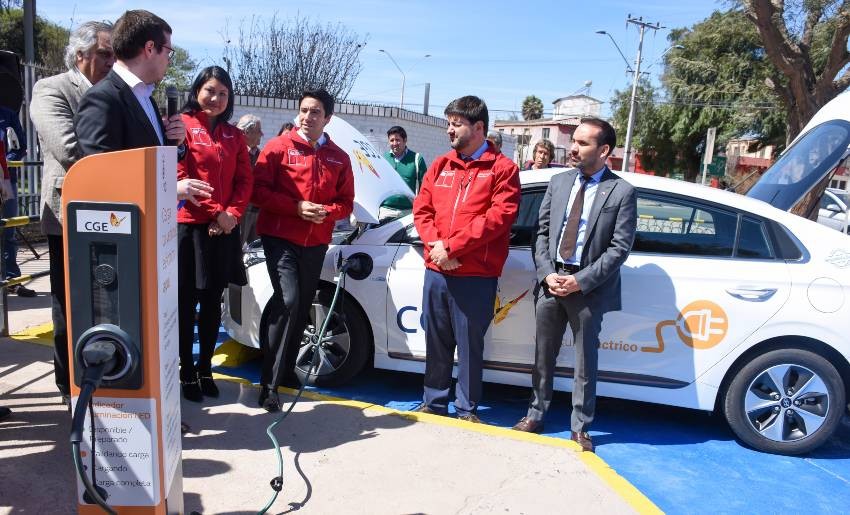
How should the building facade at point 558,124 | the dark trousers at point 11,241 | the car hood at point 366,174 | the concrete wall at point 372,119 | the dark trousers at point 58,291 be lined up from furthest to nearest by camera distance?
the building facade at point 558,124 → the concrete wall at point 372,119 → the dark trousers at point 11,241 → the car hood at point 366,174 → the dark trousers at point 58,291

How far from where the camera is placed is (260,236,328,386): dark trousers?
13.2ft

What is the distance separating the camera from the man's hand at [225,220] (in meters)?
3.77

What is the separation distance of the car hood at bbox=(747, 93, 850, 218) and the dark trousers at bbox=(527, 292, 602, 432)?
2011 millimetres

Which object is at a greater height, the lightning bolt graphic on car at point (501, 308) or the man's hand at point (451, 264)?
the man's hand at point (451, 264)

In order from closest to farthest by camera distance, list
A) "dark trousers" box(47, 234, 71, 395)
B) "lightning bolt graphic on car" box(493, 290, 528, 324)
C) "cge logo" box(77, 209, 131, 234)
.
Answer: "cge logo" box(77, 209, 131, 234) < "dark trousers" box(47, 234, 71, 395) < "lightning bolt graphic on car" box(493, 290, 528, 324)

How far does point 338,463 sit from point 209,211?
62.5 inches

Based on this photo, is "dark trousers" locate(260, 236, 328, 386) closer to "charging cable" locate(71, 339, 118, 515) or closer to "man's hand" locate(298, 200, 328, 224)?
"man's hand" locate(298, 200, 328, 224)

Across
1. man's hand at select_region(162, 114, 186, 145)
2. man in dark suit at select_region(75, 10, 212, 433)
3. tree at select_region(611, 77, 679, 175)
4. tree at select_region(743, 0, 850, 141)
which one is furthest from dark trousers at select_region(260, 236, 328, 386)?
tree at select_region(611, 77, 679, 175)

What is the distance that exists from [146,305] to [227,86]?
2246mm

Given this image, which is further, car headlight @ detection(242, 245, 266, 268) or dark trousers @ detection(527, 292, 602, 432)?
car headlight @ detection(242, 245, 266, 268)

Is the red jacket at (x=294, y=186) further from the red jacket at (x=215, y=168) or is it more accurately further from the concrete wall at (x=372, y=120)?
the concrete wall at (x=372, y=120)

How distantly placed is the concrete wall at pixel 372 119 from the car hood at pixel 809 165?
21.3 feet

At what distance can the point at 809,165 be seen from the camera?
16.6 ft

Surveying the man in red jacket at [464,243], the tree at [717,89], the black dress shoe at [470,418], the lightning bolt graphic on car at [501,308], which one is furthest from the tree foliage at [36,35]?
the tree at [717,89]
